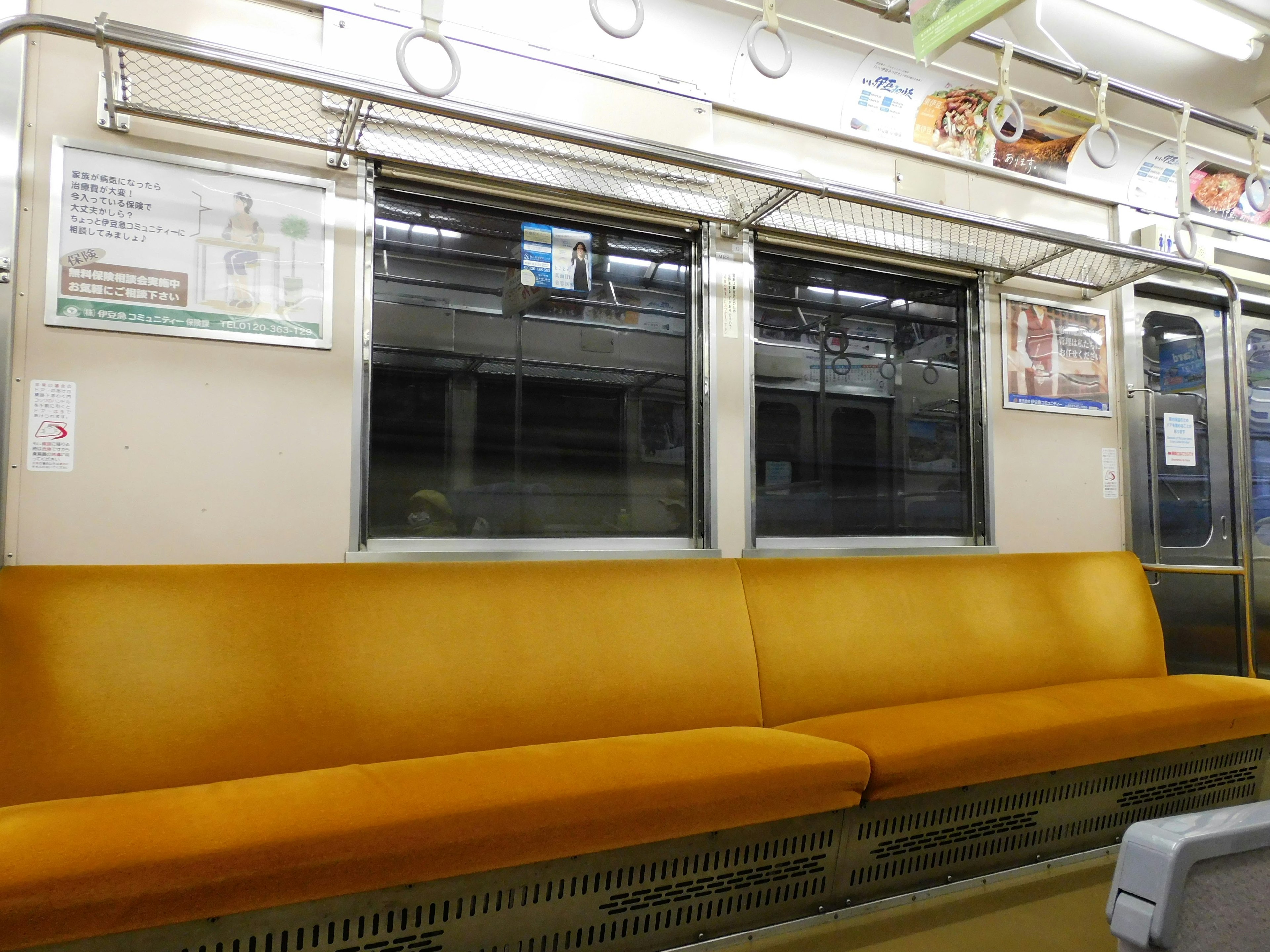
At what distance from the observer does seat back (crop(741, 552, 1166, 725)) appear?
267cm

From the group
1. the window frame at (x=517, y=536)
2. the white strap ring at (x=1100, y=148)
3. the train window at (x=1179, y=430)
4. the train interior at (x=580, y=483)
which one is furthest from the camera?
the train window at (x=1179, y=430)

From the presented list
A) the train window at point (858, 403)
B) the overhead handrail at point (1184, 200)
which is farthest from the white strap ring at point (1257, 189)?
the train window at point (858, 403)

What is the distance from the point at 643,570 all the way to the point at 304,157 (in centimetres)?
163

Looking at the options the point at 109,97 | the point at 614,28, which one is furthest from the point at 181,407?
the point at 614,28

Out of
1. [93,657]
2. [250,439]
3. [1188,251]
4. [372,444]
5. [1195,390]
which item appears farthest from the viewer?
[1195,390]

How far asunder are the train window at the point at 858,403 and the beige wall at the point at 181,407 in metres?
1.58

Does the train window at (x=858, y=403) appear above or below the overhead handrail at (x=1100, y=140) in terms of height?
below

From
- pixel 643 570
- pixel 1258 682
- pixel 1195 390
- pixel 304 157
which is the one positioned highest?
pixel 304 157

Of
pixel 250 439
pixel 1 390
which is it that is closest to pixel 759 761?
pixel 250 439

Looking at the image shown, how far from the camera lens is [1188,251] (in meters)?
3.39

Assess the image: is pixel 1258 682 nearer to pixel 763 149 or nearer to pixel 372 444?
pixel 763 149

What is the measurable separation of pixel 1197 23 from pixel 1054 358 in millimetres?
1454

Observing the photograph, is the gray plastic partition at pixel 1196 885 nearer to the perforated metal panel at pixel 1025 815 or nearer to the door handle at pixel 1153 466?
the perforated metal panel at pixel 1025 815

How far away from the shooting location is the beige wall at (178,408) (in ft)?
7.06
